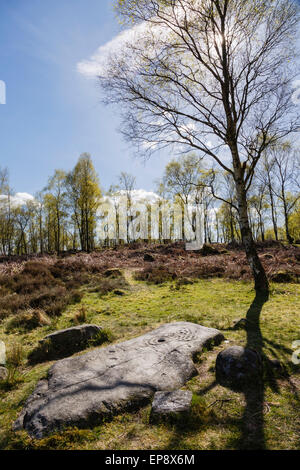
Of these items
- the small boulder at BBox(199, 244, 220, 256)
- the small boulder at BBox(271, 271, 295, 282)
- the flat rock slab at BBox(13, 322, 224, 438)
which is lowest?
the flat rock slab at BBox(13, 322, 224, 438)

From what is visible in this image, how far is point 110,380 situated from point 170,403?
1.00 metres

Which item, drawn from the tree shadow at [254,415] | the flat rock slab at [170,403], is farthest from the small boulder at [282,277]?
the flat rock slab at [170,403]

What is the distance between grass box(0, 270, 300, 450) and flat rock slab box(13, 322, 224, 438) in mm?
146

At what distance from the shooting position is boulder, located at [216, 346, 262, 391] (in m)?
3.42

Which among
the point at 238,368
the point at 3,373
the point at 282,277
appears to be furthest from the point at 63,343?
the point at 282,277

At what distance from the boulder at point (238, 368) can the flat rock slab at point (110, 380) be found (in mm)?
462

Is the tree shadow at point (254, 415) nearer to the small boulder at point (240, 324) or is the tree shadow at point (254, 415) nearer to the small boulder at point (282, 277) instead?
the small boulder at point (240, 324)

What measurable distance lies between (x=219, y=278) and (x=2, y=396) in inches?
412

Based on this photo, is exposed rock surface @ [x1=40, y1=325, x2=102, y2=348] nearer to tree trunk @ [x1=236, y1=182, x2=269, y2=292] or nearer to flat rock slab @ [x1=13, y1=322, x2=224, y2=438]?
flat rock slab @ [x1=13, y1=322, x2=224, y2=438]

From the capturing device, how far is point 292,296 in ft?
26.7

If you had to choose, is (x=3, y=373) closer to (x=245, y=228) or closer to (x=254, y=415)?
(x=254, y=415)

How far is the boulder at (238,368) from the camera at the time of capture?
3.42 metres

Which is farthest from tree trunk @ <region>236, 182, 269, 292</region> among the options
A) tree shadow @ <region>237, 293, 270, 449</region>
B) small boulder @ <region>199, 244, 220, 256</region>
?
small boulder @ <region>199, 244, 220, 256</region>

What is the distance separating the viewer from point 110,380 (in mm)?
3484
